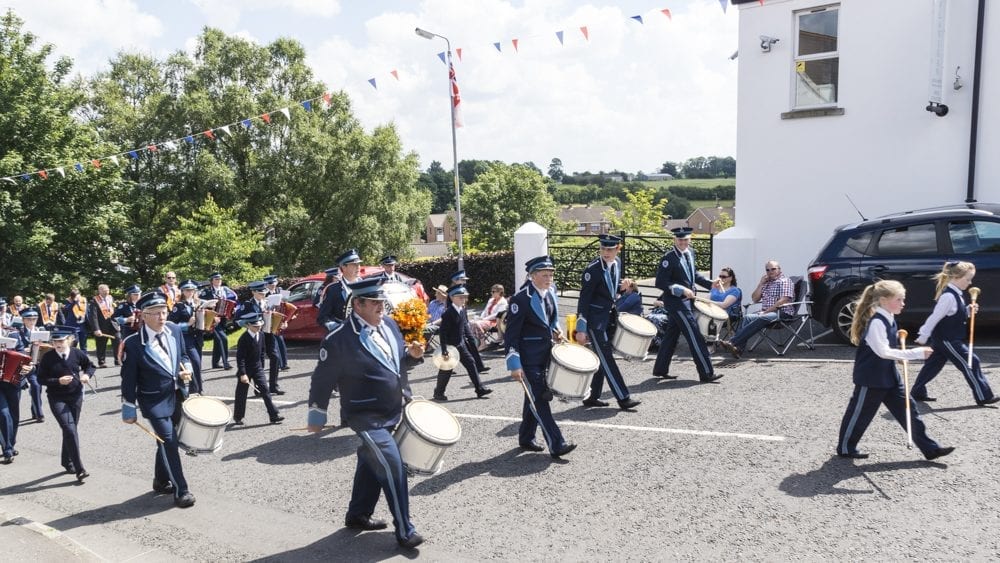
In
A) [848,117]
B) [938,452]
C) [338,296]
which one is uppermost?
[848,117]

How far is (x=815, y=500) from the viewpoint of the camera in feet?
19.8

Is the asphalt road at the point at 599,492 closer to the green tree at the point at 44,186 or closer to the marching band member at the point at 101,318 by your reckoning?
the marching band member at the point at 101,318

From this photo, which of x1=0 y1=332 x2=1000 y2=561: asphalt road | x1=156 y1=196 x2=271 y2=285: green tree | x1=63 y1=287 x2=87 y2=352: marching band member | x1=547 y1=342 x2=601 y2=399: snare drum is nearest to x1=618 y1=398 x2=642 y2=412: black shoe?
x1=0 y1=332 x2=1000 y2=561: asphalt road

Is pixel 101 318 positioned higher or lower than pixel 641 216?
lower

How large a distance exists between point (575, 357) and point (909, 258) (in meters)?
6.41

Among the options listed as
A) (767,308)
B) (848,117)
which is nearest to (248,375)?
(767,308)

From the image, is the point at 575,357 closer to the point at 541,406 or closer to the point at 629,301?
the point at 541,406

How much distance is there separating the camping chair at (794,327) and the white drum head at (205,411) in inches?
317

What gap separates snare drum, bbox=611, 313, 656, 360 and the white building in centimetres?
663

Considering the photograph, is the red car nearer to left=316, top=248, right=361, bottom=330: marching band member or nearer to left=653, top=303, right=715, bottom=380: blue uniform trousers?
left=316, top=248, right=361, bottom=330: marching band member

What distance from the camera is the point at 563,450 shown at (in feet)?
24.3

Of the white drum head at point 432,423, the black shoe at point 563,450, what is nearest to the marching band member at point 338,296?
the black shoe at point 563,450

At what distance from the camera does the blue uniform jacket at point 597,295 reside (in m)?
8.77

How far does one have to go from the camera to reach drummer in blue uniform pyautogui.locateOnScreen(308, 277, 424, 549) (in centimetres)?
544
